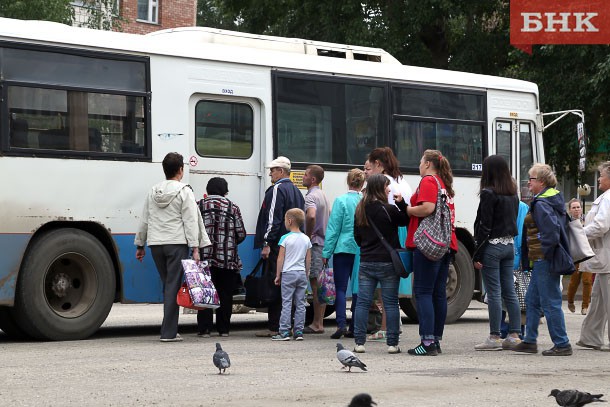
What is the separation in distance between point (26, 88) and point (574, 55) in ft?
58.8

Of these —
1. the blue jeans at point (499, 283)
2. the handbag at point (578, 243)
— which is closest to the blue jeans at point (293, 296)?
the blue jeans at point (499, 283)

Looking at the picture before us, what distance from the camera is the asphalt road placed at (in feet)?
26.9

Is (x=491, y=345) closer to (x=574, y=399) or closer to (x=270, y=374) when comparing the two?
(x=270, y=374)

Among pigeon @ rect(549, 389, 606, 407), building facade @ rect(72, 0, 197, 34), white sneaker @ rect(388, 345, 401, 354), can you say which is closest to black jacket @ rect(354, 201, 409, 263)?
white sneaker @ rect(388, 345, 401, 354)

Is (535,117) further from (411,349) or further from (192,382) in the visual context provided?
(192,382)

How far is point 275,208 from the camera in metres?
13.4

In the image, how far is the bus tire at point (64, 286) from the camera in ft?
40.4

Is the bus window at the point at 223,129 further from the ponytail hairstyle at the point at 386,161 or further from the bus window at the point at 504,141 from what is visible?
the bus window at the point at 504,141

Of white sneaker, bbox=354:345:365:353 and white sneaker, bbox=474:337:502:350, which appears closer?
white sneaker, bbox=354:345:365:353

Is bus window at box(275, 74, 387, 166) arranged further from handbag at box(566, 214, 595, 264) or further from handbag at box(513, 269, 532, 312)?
handbag at box(566, 214, 595, 264)

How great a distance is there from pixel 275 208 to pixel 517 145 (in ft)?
17.9

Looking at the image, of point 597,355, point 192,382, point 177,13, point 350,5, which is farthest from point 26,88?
point 177,13

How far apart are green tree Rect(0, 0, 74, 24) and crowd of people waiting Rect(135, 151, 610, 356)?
13315 millimetres

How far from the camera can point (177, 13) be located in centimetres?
4172
